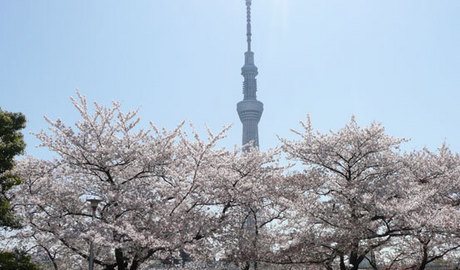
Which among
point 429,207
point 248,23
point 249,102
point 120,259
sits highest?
point 248,23

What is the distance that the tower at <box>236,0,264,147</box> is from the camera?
115m

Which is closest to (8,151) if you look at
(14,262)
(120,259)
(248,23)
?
(14,262)

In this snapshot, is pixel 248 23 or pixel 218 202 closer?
pixel 218 202

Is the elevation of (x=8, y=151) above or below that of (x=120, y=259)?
above

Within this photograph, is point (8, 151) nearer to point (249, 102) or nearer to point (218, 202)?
point (218, 202)

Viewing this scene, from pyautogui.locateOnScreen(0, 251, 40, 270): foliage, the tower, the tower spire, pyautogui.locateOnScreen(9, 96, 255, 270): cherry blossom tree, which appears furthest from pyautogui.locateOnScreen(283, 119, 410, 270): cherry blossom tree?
the tower spire

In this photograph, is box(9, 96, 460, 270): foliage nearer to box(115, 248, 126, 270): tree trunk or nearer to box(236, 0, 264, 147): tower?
box(115, 248, 126, 270): tree trunk

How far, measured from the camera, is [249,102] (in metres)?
118

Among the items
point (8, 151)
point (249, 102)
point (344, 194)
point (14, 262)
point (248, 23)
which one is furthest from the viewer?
point (248, 23)

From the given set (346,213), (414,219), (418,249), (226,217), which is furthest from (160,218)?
(418,249)

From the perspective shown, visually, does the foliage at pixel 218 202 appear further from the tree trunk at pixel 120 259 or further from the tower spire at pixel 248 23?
the tower spire at pixel 248 23

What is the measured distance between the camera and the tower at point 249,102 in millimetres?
114938

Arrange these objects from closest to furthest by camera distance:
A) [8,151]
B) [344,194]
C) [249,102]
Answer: [8,151]
[344,194]
[249,102]

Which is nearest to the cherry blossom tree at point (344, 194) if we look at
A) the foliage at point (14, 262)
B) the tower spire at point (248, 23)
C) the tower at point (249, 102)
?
the foliage at point (14, 262)
